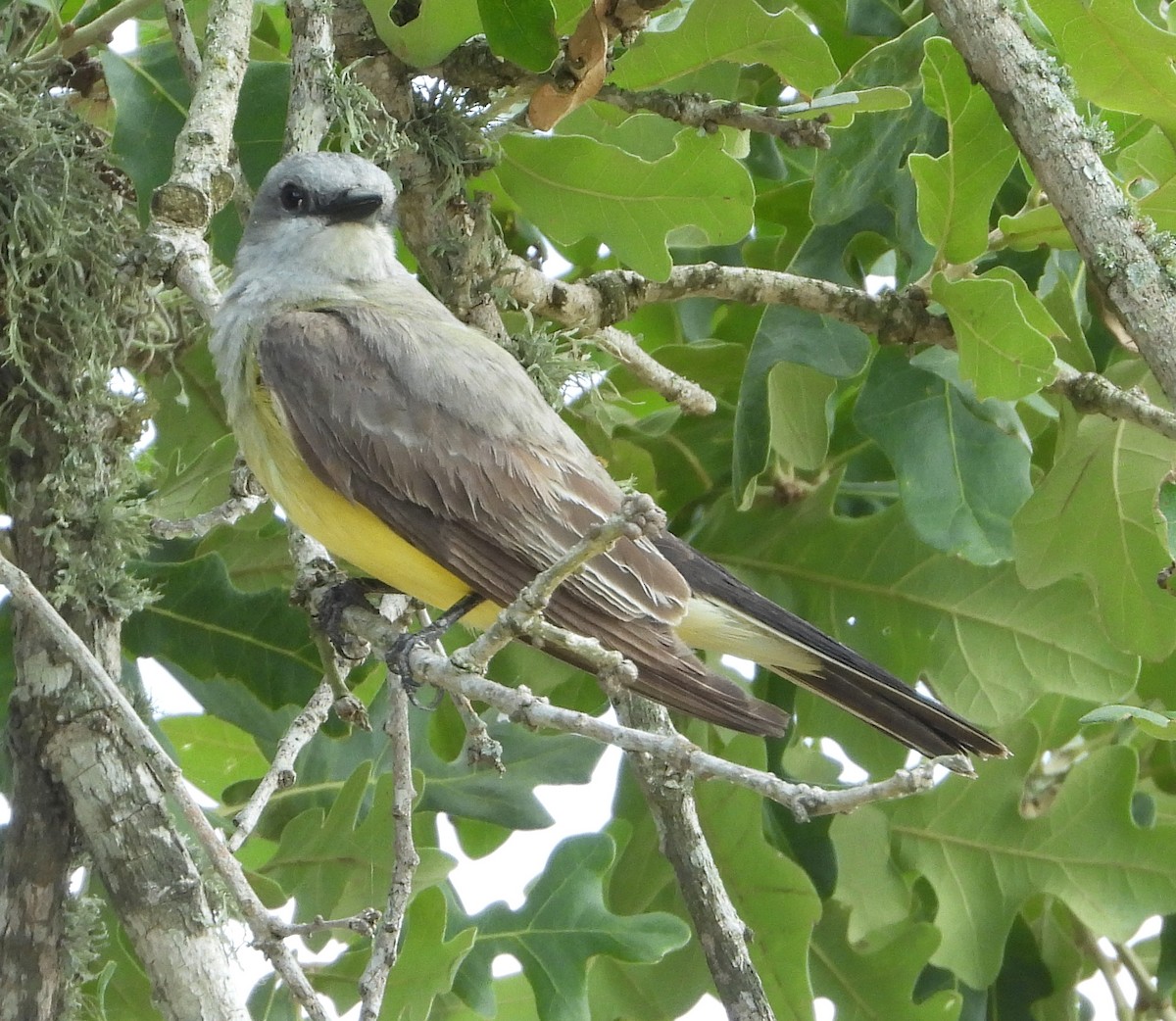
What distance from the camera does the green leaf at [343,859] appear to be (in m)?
2.30

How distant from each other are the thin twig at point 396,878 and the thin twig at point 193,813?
64 mm

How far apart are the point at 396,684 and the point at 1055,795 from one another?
149cm

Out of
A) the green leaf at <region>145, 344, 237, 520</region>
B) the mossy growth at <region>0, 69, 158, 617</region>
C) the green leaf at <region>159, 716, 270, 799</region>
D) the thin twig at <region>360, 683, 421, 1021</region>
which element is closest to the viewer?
the thin twig at <region>360, 683, 421, 1021</region>

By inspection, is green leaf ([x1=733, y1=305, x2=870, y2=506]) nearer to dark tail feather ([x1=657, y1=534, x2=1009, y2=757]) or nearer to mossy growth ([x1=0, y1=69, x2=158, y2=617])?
dark tail feather ([x1=657, y1=534, x2=1009, y2=757])

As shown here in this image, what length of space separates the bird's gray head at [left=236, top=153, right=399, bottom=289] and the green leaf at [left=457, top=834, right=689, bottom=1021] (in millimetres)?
1225

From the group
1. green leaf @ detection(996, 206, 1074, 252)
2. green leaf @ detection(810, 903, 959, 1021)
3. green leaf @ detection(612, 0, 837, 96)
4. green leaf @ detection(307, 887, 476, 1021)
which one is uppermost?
green leaf @ detection(612, 0, 837, 96)

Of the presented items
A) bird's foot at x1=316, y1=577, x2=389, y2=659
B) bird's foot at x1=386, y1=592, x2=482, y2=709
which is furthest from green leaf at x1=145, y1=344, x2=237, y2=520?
bird's foot at x1=386, y1=592, x2=482, y2=709

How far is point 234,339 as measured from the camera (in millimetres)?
2568

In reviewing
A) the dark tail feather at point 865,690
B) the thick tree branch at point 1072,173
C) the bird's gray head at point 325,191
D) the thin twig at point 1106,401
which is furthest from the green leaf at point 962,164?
the bird's gray head at point 325,191

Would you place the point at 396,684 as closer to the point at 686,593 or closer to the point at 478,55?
the point at 686,593

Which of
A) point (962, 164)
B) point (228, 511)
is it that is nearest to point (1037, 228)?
point (962, 164)

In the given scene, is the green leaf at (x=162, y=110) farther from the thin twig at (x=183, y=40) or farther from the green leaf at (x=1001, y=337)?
the green leaf at (x=1001, y=337)

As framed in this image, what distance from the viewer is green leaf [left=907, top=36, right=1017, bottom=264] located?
236 cm

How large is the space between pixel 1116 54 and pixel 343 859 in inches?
67.8
